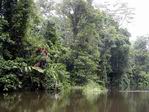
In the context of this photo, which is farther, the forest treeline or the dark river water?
the forest treeline

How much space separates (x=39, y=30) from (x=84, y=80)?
613cm

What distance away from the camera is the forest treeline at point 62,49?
704 inches

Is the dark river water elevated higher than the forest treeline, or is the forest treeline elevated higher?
the forest treeline

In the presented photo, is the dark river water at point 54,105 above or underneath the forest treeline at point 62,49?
underneath

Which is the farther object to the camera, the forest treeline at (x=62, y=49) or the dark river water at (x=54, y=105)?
the forest treeline at (x=62, y=49)

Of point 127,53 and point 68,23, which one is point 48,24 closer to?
point 68,23

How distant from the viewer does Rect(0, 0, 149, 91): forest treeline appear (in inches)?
704

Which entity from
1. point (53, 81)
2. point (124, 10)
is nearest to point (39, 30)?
point (53, 81)

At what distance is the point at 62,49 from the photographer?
1000 inches

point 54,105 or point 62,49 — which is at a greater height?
point 62,49

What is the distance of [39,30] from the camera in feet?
77.8

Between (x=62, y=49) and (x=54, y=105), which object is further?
(x=62, y=49)

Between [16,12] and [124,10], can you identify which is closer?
[16,12]

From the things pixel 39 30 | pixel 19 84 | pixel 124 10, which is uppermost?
pixel 124 10
